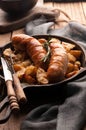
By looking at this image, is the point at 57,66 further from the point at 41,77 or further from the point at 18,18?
the point at 18,18

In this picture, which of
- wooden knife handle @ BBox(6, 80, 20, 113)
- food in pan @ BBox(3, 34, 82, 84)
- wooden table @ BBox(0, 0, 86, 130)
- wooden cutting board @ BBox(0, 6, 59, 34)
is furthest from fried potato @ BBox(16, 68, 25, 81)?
wooden cutting board @ BBox(0, 6, 59, 34)

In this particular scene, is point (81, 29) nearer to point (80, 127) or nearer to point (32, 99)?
point (32, 99)

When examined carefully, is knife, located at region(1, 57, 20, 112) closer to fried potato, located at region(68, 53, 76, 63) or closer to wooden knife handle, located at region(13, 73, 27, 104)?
wooden knife handle, located at region(13, 73, 27, 104)

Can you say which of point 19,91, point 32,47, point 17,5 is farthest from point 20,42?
point 17,5

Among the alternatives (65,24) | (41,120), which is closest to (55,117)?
(41,120)

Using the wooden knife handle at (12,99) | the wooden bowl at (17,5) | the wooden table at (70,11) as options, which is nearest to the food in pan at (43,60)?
the wooden knife handle at (12,99)
